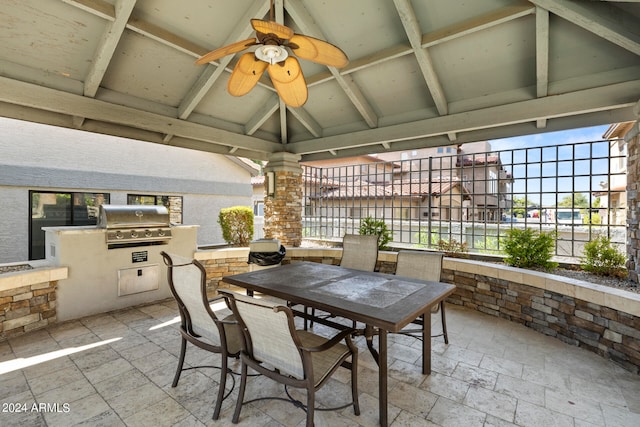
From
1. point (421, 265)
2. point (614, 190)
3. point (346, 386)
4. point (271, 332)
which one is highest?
point (614, 190)

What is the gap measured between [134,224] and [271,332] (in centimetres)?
354

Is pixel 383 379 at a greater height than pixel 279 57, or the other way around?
pixel 279 57

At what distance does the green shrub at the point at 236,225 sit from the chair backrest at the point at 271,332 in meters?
4.10

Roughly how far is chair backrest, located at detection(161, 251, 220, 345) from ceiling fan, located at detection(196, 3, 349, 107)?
5.02 feet

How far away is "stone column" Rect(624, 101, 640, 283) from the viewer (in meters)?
3.00

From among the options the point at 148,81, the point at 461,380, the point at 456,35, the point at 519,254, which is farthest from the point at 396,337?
the point at 148,81

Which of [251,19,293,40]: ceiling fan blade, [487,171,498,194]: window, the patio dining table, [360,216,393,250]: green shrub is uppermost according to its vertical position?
[251,19,293,40]: ceiling fan blade

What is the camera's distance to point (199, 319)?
2.31 meters

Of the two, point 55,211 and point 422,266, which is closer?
point 422,266

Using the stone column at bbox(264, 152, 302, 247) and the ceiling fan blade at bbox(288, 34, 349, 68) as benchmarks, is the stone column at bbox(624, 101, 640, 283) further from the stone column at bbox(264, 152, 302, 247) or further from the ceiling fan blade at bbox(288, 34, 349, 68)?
the stone column at bbox(264, 152, 302, 247)

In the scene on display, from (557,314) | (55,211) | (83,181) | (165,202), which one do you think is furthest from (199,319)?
(165,202)

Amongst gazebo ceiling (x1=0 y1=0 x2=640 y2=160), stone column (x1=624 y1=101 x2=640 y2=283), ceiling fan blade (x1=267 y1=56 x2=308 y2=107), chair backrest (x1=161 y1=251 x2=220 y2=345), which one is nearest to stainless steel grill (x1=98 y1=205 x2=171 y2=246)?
gazebo ceiling (x1=0 y1=0 x2=640 y2=160)

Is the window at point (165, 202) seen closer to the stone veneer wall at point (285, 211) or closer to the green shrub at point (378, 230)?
the stone veneer wall at point (285, 211)

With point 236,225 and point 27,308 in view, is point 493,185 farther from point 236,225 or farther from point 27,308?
point 27,308
